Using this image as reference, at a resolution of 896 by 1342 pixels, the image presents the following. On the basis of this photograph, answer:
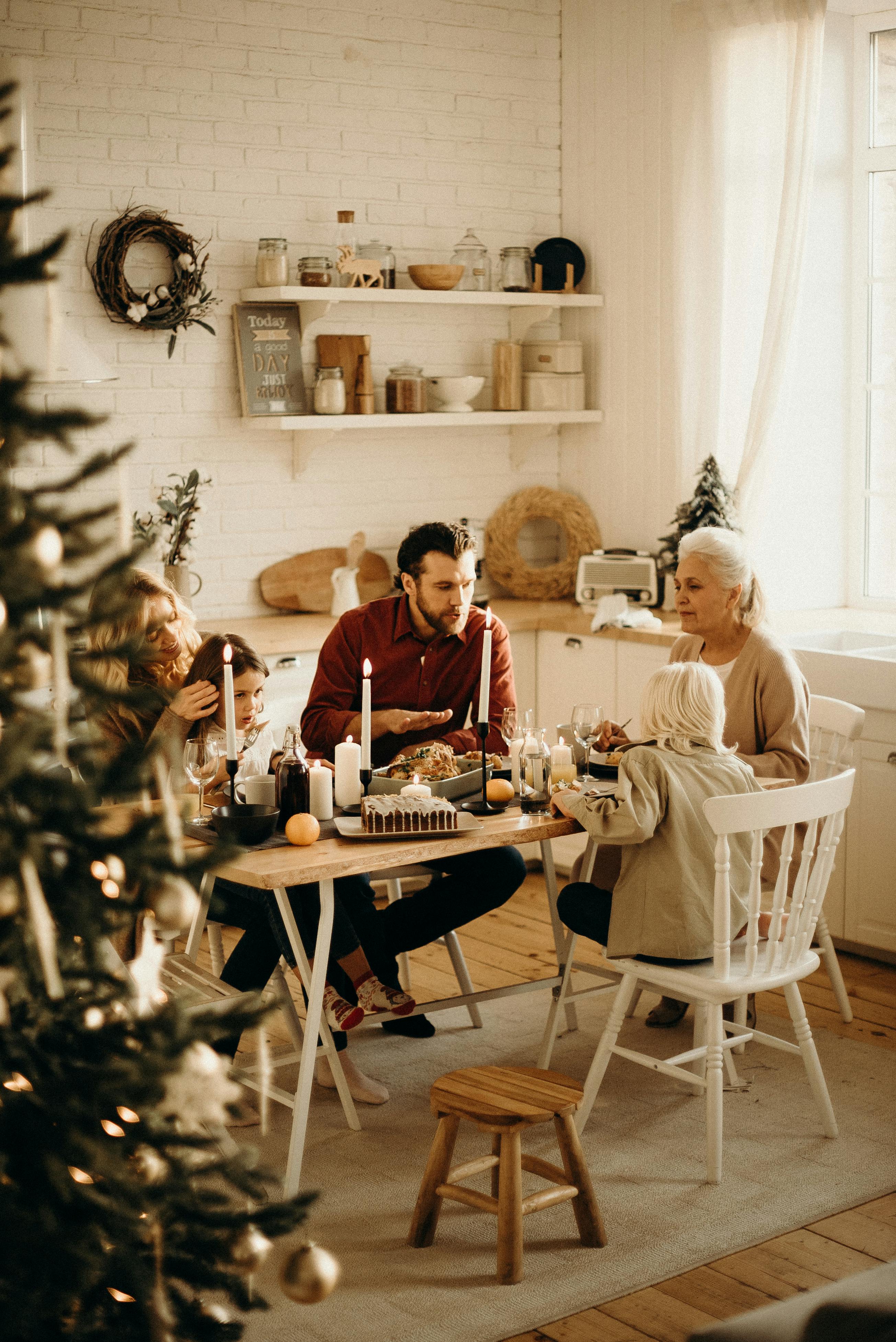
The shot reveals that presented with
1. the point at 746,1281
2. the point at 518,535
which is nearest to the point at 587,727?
the point at 746,1281

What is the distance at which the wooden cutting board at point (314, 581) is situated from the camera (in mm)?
5051

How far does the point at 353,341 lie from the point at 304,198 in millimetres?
502

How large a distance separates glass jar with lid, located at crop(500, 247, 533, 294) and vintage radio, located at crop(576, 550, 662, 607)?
3.32ft

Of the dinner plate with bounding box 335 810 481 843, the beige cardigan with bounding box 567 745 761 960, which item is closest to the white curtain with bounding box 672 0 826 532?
the beige cardigan with bounding box 567 745 761 960

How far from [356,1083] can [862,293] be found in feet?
10.5

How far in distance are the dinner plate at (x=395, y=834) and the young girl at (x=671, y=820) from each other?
0.77 feet

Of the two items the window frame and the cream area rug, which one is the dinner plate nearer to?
the cream area rug

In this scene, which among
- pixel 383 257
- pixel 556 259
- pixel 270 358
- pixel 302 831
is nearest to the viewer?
pixel 302 831

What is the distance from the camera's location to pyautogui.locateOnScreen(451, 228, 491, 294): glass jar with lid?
524cm

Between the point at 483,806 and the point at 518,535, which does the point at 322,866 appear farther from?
the point at 518,535

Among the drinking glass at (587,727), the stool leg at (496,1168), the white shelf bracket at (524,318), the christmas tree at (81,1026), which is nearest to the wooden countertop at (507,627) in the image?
the white shelf bracket at (524,318)

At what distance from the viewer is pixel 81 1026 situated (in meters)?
1.26

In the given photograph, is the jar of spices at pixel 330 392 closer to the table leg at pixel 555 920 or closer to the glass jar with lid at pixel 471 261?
the glass jar with lid at pixel 471 261

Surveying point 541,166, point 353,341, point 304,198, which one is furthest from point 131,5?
point 541,166
